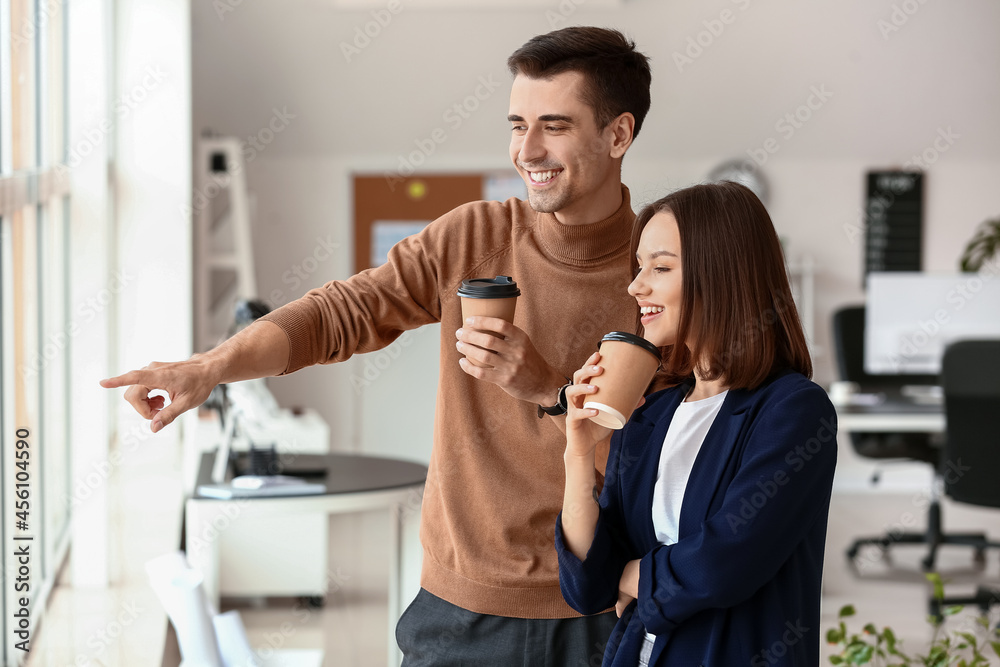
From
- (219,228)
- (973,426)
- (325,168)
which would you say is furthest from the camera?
(325,168)

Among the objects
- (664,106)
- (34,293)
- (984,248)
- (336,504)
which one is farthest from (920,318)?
(34,293)

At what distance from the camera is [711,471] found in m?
1.28

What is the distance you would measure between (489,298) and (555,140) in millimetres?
286

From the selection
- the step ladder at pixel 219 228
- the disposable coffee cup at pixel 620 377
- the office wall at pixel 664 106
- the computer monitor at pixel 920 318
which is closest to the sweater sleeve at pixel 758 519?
the disposable coffee cup at pixel 620 377

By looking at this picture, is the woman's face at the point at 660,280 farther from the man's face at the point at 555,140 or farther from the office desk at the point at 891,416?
the office desk at the point at 891,416

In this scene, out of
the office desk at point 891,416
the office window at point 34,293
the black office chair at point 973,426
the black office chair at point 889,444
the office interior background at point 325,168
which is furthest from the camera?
the black office chair at point 889,444

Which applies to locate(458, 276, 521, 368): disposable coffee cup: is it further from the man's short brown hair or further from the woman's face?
the man's short brown hair

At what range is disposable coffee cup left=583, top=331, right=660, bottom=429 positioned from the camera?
1223 mm

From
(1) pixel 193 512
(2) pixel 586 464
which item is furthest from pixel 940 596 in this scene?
(1) pixel 193 512

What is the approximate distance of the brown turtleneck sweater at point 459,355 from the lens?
1569mm

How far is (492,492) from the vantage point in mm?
1580

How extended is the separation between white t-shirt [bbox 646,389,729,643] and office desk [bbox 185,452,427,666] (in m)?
1.96

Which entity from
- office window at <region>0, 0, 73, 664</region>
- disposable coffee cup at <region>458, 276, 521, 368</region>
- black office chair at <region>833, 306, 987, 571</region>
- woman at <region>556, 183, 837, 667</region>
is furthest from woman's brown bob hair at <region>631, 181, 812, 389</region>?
black office chair at <region>833, 306, 987, 571</region>

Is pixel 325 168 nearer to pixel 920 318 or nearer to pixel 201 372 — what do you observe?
pixel 920 318
